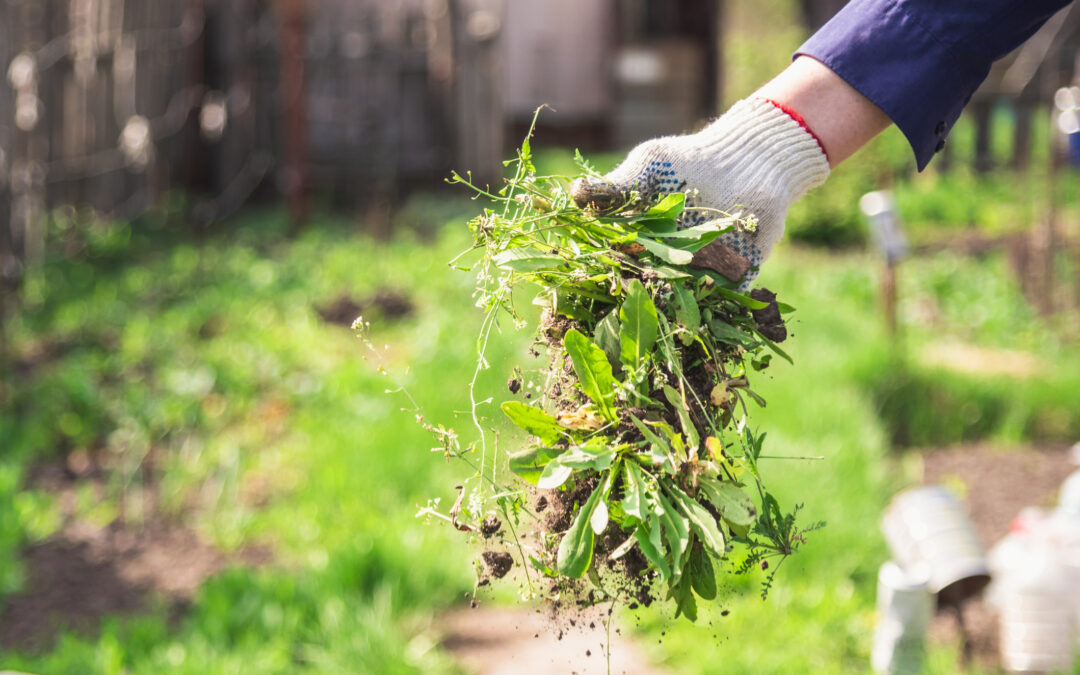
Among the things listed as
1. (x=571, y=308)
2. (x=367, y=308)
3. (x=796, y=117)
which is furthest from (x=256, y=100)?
(x=571, y=308)

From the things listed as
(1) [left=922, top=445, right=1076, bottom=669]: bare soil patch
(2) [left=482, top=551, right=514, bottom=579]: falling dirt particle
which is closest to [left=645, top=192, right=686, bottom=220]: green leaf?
(2) [left=482, top=551, right=514, bottom=579]: falling dirt particle

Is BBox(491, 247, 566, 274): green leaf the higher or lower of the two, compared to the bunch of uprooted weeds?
higher

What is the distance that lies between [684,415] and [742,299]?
218 mm

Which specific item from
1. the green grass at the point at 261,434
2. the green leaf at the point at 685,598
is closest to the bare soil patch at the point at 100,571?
the green grass at the point at 261,434

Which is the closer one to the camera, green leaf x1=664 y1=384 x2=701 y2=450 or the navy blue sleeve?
green leaf x1=664 y1=384 x2=701 y2=450

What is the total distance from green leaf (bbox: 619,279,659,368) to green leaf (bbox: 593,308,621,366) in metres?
0.03

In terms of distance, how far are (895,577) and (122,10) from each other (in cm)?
655

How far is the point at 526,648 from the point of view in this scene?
2.96 metres

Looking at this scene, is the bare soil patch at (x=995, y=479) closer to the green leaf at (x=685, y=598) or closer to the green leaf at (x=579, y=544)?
the green leaf at (x=685, y=598)

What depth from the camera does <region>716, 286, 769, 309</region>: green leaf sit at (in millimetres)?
1434

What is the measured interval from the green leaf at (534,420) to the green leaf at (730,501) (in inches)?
8.5

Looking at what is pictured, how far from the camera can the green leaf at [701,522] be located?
4.16 feet

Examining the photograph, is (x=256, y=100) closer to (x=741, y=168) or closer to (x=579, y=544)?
(x=741, y=168)

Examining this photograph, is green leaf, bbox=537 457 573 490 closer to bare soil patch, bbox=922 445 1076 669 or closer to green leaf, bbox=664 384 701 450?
green leaf, bbox=664 384 701 450
